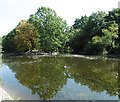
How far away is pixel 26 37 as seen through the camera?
7881 centimetres

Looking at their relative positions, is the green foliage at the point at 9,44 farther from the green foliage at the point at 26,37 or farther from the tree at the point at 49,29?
the tree at the point at 49,29

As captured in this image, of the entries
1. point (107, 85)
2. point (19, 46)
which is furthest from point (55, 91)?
point (19, 46)

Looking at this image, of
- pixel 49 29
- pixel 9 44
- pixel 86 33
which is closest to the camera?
pixel 86 33

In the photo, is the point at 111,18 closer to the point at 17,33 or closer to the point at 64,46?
the point at 64,46

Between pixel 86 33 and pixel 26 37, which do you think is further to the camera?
pixel 26 37

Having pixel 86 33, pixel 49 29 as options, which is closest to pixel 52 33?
pixel 49 29

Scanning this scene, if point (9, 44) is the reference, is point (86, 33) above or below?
above

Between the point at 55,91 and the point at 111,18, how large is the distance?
1941 inches

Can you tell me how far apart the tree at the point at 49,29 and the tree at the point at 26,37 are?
5.51ft

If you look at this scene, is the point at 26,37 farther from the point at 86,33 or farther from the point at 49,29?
the point at 86,33

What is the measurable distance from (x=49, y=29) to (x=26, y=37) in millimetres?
7301

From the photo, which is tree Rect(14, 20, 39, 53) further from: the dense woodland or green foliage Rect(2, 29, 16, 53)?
green foliage Rect(2, 29, 16, 53)

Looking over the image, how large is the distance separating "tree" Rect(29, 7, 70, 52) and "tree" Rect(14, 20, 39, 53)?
5.51ft

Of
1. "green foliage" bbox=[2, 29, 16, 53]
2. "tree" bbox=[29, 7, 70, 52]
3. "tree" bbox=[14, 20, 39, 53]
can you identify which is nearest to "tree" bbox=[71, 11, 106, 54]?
"tree" bbox=[29, 7, 70, 52]
